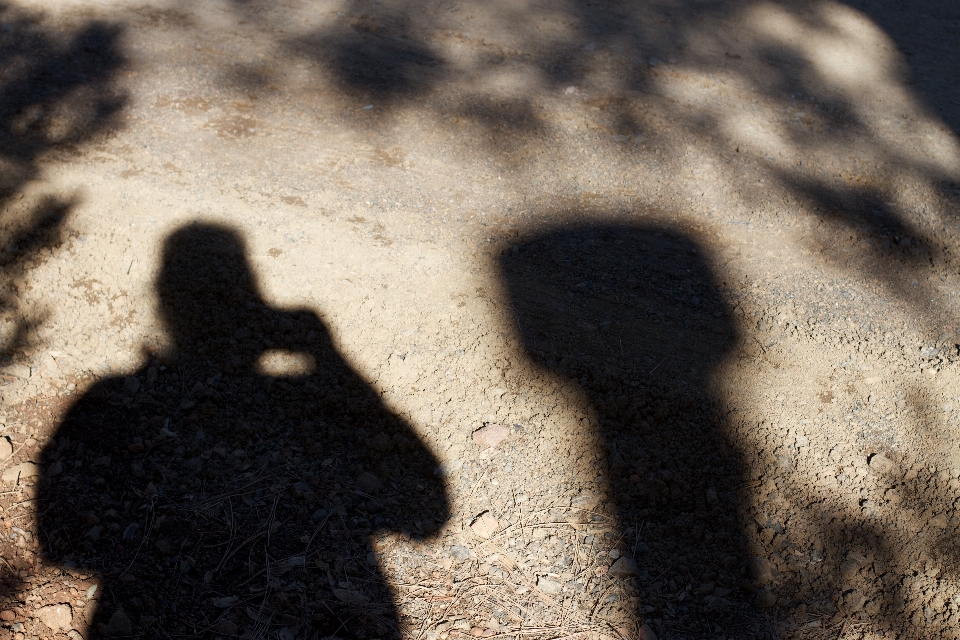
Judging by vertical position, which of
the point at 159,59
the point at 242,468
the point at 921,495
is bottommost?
the point at 242,468

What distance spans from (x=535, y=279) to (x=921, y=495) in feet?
5.67

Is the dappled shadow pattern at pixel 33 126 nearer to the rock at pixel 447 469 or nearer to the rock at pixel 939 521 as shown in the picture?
the rock at pixel 447 469

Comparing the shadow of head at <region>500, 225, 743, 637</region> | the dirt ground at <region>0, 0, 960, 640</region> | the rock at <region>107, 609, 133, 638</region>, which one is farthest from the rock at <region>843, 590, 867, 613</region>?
the rock at <region>107, 609, 133, 638</region>

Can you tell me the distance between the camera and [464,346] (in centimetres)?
298

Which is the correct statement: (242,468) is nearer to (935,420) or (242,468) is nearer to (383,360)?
(383,360)

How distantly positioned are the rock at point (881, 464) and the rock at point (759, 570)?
579 mm

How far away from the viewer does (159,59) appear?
436 centimetres

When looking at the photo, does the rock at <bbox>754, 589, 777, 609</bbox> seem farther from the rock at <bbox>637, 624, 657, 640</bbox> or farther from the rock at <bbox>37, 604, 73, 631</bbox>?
the rock at <bbox>37, 604, 73, 631</bbox>

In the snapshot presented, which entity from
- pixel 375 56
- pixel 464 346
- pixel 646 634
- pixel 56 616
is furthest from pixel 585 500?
pixel 375 56

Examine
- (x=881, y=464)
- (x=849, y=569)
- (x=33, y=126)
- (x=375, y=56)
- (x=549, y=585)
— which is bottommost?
(x=549, y=585)

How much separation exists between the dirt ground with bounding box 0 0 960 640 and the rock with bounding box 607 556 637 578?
2cm

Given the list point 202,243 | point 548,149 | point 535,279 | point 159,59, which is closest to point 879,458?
point 535,279

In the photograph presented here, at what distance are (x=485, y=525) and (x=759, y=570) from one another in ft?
3.17

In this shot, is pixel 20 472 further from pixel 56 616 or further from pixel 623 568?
pixel 623 568
